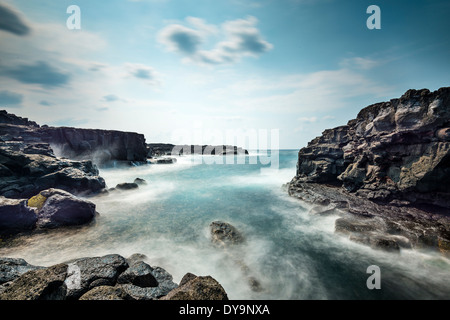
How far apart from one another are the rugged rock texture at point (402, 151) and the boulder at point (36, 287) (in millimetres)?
18661

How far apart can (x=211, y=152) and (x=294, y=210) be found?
102643mm

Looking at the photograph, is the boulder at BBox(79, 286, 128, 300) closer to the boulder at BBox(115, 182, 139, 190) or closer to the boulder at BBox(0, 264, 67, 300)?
the boulder at BBox(0, 264, 67, 300)

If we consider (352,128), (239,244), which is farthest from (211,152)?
(239,244)

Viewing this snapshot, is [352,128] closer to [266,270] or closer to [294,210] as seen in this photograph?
[294,210]

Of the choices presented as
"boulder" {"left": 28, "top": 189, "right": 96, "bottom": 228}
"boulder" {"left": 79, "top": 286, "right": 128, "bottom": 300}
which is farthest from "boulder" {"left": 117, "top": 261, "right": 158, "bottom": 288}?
"boulder" {"left": 28, "top": 189, "right": 96, "bottom": 228}

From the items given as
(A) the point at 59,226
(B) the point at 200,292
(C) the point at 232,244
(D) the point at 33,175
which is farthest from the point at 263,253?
(D) the point at 33,175

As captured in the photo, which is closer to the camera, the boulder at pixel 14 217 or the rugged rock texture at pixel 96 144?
the boulder at pixel 14 217

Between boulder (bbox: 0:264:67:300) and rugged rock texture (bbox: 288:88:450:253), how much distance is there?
40.7 feet

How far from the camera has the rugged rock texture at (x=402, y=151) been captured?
1119cm

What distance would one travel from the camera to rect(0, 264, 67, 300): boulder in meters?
3.78

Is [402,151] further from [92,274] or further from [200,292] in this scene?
[92,274]

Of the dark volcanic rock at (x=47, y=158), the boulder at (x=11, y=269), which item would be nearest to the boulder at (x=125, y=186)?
the dark volcanic rock at (x=47, y=158)

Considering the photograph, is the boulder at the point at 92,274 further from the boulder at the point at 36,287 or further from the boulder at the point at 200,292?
the boulder at the point at 200,292

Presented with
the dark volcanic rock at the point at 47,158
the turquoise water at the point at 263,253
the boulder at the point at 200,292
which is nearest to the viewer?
→ the boulder at the point at 200,292
